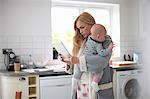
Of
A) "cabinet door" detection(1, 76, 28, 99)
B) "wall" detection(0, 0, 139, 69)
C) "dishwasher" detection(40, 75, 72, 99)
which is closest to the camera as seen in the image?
"cabinet door" detection(1, 76, 28, 99)

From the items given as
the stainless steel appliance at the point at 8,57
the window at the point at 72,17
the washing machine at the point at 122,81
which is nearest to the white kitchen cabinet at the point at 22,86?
the stainless steel appliance at the point at 8,57

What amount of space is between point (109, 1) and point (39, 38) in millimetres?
1400

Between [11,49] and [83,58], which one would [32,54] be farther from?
[83,58]

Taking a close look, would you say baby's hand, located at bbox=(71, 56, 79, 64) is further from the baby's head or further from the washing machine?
the washing machine

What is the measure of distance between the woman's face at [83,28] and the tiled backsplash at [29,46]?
1.87m

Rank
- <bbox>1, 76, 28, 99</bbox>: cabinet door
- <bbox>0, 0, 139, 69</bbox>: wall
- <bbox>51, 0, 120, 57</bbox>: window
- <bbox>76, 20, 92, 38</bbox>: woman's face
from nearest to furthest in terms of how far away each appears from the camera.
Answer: <bbox>76, 20, 92, 38</bbox>: woman's face < <bbox>1, 76, 28, 99</bbox>: cabinet door < <bbox>0, 0, 139, 69</bbox>: wall < <bbox>51, 0, 120, 57</bbox>: window

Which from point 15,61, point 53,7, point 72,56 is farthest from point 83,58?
point 53,7

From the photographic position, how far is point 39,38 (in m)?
3.31

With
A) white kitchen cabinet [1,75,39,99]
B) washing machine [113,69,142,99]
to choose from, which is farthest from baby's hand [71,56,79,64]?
washing machine [113,69,142,99]

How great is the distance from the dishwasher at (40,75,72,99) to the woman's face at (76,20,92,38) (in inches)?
53.9

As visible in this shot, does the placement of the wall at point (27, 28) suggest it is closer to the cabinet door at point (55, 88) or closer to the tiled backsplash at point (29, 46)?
the tiled backsplash at point (29, 46)

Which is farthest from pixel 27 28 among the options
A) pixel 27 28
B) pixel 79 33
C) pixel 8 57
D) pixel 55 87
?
pixel 79 33

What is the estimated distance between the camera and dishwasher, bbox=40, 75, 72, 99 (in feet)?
8.95

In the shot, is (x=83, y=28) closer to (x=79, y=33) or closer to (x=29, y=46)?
(x=79, y=33)
